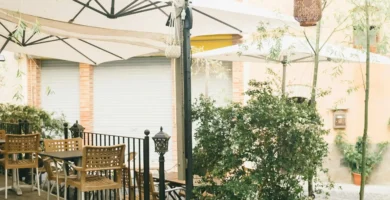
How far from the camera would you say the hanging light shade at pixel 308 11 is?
21.3ft

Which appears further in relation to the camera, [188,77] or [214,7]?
[214,7]

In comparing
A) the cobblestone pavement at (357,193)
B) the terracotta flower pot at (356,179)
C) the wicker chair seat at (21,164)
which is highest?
the wicker chair seat at (21,164)

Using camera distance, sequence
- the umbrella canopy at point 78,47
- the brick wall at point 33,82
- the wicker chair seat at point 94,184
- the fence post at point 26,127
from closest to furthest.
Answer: the wicker chair seat at point 94,184 < the umbrella canopy at point 78,47 < the fence post at point 26,127 < the brick wall at point 33,82

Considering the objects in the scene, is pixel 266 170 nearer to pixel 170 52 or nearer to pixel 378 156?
pixel 170 52

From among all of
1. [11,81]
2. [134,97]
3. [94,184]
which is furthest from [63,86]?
[94,184]

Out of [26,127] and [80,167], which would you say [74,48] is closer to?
[26,127]

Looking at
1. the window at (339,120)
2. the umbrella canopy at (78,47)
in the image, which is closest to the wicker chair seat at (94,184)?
the umbrella canopy at (78,47)

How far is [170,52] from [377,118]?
30.1 ft

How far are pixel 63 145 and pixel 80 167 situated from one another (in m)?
2.24

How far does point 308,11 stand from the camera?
649 centimetres

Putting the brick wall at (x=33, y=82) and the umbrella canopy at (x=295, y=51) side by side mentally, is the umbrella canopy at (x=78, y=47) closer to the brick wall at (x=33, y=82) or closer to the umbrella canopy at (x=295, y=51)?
the umbrella canopy at (x=295, y=51)

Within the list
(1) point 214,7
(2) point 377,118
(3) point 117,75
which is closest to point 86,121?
(3) point 117,75

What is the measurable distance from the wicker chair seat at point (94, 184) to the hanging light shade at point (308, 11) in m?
3.27

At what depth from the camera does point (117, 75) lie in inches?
607
